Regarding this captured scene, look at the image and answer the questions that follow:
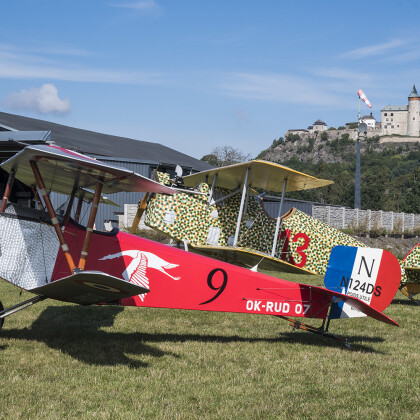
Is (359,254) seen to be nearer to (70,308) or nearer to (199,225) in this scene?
(199,225)

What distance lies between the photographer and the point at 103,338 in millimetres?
Answer: 7062

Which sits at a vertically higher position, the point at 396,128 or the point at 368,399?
the point at 396,128

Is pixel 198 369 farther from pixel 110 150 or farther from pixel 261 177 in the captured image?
pixel 110 150

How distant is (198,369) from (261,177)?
5.11 metres

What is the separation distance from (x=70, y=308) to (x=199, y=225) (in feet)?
9.68

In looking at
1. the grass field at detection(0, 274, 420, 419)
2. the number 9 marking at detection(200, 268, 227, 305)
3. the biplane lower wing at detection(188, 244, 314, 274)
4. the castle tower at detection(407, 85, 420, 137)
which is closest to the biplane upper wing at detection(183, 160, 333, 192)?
the biplane lower wing at detection(188, 244, 314, 274)

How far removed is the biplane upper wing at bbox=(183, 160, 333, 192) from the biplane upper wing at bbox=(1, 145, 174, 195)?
11.4ft

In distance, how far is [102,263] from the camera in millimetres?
6492

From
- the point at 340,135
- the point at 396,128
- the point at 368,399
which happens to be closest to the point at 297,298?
the point at 368,399

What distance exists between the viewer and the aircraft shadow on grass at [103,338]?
6152 mm

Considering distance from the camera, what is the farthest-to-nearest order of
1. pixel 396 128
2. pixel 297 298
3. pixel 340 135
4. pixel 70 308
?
pixel 396 128
pixel 340 135
pixel 70 308
pixel 297 298

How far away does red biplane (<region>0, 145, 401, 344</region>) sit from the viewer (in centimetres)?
598

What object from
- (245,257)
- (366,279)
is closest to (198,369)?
(366,279)

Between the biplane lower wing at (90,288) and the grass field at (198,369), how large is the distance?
72 cm
